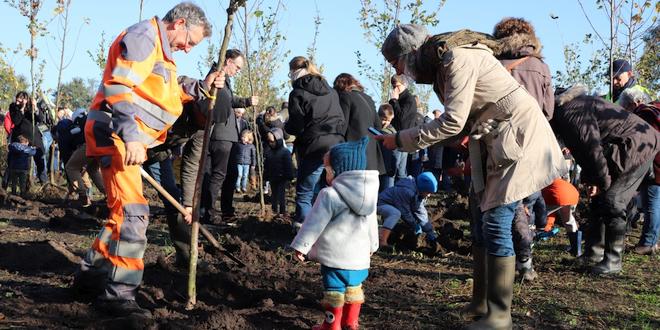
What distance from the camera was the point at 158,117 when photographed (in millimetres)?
4188

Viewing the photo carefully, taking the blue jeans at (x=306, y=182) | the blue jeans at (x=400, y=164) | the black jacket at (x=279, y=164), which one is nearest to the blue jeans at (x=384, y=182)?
the blue jeans at (x=400, y=164)

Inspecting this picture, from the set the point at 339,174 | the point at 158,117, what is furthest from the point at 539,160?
the point at 158,117

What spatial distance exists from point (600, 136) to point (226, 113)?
3.16 meters

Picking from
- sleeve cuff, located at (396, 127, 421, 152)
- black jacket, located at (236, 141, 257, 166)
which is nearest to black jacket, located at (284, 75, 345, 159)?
sleeve cuff, located at (396, 127, 421, 152)

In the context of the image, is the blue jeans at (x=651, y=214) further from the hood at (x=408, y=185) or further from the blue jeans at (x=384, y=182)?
the blue jeans at (x=384, y=182)

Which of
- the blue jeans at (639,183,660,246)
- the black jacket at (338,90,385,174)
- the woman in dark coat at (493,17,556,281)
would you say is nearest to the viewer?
the woman in dark coat at (493,17,556,281)

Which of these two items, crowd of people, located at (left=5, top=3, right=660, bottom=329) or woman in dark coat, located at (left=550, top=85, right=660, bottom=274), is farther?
woman in dark coat, located at (left=550, top=85, right=660, bottom=274)

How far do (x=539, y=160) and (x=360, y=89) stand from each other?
14.5ft

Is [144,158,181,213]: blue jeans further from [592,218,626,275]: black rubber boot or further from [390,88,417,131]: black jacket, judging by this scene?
[390,88,417,131]: black jacket

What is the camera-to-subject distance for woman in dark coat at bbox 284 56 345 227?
7.35 m

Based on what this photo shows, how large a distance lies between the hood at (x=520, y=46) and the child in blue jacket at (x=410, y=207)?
2.48 m

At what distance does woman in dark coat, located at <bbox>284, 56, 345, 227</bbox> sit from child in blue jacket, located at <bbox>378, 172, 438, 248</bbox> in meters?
0.83

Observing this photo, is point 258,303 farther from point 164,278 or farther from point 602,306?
point 602,306

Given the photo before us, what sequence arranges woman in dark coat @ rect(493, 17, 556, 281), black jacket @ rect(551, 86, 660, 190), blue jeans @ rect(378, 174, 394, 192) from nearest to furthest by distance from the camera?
1. woman in dark coat @ rect(493, 17, 556, 281)
2. black jacket @ rect(551, 86, 660, 190)
3. blue jeans @ rect(378, 174, 394, 192)
